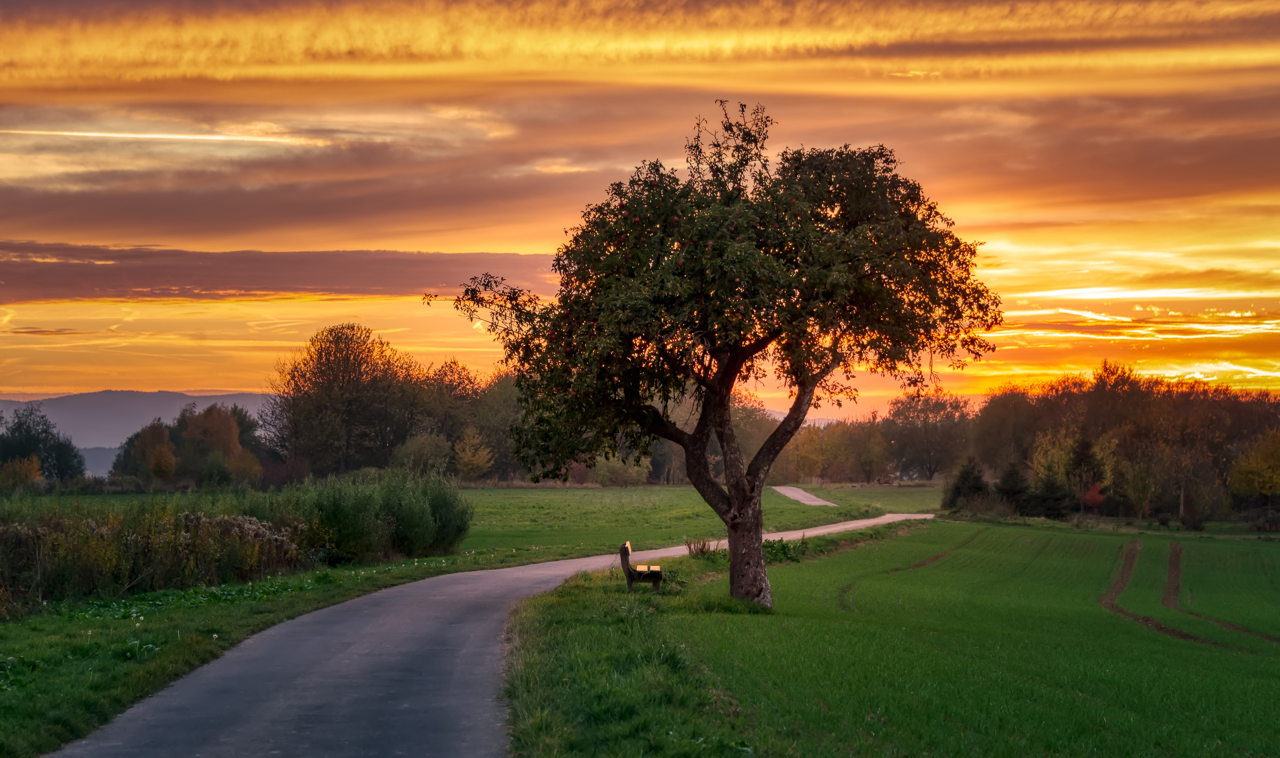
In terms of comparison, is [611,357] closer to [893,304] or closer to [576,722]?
[893,304]

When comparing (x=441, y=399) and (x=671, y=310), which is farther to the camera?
(x=441, y=399)

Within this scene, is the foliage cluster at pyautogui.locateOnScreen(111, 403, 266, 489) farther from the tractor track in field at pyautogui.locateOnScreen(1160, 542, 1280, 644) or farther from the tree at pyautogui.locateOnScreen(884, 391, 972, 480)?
the tree at pyautogui.locateOnScreen(884, 391, 972, 480)

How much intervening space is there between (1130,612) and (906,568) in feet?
34.0

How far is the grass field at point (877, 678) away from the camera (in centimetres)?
1090

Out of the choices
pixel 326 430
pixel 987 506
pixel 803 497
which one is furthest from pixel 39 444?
pixel 987 506

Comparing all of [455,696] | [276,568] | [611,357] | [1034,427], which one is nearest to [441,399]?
[1034,427]

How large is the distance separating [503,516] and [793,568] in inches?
1017

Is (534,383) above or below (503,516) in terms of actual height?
above

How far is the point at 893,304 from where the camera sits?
2269 cm

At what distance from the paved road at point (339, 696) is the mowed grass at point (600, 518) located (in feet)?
59.7

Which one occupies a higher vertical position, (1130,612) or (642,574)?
(642,574)

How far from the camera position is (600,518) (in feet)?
194

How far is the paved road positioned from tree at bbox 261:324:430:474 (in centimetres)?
7328

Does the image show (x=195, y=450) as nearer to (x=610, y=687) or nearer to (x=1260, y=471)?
(x=610, y=687)
